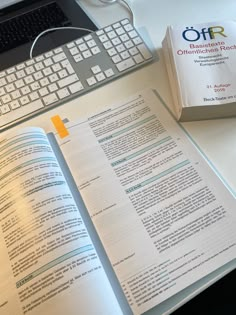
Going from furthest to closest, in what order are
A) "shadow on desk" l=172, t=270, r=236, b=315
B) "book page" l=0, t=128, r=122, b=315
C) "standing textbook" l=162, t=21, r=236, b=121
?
"shadow on desk" l=172, t=270, r=236, b=315, "standing textbook" l=162, t=21, r=236, b=121, "book page" l=0, t=128, r=122, b=315

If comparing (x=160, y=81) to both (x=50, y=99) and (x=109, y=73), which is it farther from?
(x=50, y=99)

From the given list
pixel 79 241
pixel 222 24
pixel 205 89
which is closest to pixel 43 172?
pixel 79 241

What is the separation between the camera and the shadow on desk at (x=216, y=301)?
0.82 metres

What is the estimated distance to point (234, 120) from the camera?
626 mm

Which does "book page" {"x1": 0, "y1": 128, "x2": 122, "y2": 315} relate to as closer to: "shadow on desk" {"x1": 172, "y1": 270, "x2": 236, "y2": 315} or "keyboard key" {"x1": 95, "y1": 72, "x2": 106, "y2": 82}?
"keyboard key" {"x1": 95, "y1": 72, "x2": 106, "y2": 82}

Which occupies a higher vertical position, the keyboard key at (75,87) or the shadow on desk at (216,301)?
the keyboard key at (75,87)

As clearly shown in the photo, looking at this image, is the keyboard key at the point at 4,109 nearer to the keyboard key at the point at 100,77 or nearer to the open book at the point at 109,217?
the open book at the point at 109,217

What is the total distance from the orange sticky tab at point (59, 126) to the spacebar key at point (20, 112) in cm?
3

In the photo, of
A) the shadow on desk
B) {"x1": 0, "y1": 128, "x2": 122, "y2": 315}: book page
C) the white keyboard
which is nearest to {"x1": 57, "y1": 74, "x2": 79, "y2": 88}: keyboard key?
the white keyboard

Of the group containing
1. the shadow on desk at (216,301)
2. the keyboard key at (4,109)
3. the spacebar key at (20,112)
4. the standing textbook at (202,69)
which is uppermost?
the keyboard key at (4,109)

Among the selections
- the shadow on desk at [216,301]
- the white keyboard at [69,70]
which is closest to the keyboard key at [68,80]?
the white keyboard at [69,70]

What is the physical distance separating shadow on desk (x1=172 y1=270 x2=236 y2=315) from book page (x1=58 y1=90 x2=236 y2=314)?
35cm

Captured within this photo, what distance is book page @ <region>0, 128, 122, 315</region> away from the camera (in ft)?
1.51

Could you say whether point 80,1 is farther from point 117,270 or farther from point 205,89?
point 117,270
